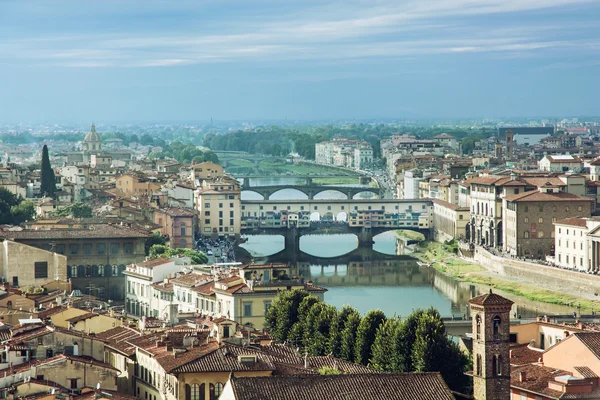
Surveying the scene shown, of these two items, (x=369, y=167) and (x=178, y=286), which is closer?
(x=178, y=286)

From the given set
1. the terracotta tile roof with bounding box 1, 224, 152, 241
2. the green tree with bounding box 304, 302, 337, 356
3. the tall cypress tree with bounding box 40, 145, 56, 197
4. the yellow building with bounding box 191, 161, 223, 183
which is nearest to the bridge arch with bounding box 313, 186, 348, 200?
the yellow building with bounding box 191, 161, 223, 183

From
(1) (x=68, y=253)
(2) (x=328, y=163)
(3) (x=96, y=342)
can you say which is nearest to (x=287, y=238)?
(1) (x=68, y=253)

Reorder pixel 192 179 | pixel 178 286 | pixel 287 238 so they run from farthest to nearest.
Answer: pixel 192 179, pixel 287 238, pixel 178 286

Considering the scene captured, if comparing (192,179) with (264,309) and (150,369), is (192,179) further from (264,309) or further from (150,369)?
(150,369)

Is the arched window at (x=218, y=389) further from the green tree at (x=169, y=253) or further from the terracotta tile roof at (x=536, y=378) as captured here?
the green tree at (x=169, y=253)

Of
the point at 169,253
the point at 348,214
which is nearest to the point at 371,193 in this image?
the point at 348,214

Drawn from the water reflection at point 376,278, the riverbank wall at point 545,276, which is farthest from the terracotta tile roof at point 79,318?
the riverbank wall at point 545,276
